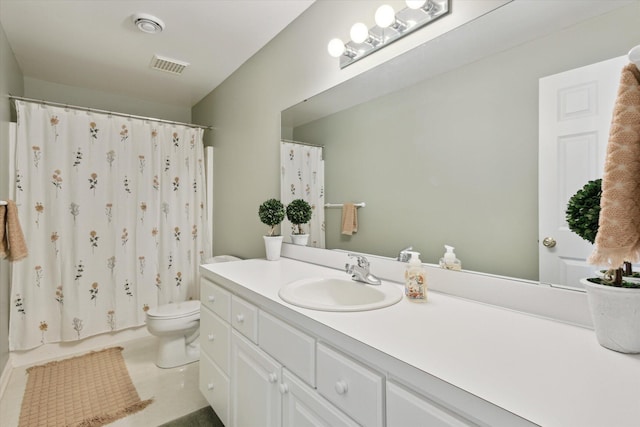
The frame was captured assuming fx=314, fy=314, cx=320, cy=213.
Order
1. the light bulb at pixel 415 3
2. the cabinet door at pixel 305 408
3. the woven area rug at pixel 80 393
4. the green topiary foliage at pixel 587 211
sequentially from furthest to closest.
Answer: the woven area rug at pixel 80 393
the light bulb at pixel 415 3
the cabinet door at pixel 305 408
the green topiary foliage at pixel 587 211

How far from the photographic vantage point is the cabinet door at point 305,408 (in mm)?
857

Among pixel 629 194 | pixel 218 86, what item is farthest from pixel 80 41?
pixel 629 194

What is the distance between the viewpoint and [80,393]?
1.98 meters

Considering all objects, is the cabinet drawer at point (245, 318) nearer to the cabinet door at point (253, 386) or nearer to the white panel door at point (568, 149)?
the cabinet door at point (253, 386)

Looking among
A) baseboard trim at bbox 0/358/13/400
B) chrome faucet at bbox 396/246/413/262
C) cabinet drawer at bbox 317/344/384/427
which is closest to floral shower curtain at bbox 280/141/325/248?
chrome faucet at bbox 396/246/413/262

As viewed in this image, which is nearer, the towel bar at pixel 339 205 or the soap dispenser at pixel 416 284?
the soap dispenser at pixel 416 284

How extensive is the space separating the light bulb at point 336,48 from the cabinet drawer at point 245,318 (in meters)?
1.29

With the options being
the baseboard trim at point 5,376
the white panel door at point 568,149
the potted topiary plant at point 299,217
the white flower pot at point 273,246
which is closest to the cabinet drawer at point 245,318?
the white flower pot at point 273,246

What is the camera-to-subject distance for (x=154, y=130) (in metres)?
2.89

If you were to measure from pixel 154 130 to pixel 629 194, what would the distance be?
3.20m

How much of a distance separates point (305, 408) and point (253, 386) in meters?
0.37

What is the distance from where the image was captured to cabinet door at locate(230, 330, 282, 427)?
112cm

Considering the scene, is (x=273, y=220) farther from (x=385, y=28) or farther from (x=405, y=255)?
(x=385, y=28)

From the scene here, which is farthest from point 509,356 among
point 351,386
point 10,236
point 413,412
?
point 10,236
